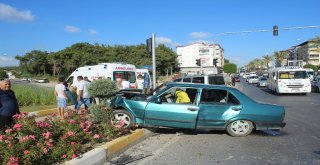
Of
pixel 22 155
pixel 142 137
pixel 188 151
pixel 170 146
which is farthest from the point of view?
pixel 142 137

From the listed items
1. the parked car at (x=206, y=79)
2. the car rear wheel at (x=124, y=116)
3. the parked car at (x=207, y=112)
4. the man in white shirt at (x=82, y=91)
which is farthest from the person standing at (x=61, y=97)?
the parked car at (x=206, y=79)

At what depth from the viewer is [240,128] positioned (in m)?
8.85

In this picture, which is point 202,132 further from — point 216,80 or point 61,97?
point 216,80

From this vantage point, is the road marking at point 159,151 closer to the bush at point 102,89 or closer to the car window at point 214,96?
the car window at point 214,96

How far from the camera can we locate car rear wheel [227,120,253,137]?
8.80 metres

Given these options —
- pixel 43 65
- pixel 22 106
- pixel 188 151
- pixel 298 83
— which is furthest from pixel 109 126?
pixel 43 65

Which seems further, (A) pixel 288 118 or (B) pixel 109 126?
(A) pixel 288 118

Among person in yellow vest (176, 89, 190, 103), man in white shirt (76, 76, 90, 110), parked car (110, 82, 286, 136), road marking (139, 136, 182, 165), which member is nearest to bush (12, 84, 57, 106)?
man in white shirt (76, 76, 90, 110)

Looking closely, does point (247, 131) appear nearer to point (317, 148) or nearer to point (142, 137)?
point (317, 148)

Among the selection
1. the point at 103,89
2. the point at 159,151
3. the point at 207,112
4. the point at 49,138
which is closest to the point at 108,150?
the point at 49,138

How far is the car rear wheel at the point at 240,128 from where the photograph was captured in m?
8.80

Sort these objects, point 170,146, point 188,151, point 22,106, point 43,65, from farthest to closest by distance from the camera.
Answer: point 43,65, point 22,106, point 170,146, point 188,151

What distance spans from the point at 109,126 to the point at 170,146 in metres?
1.42

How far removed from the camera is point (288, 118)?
12547mm
